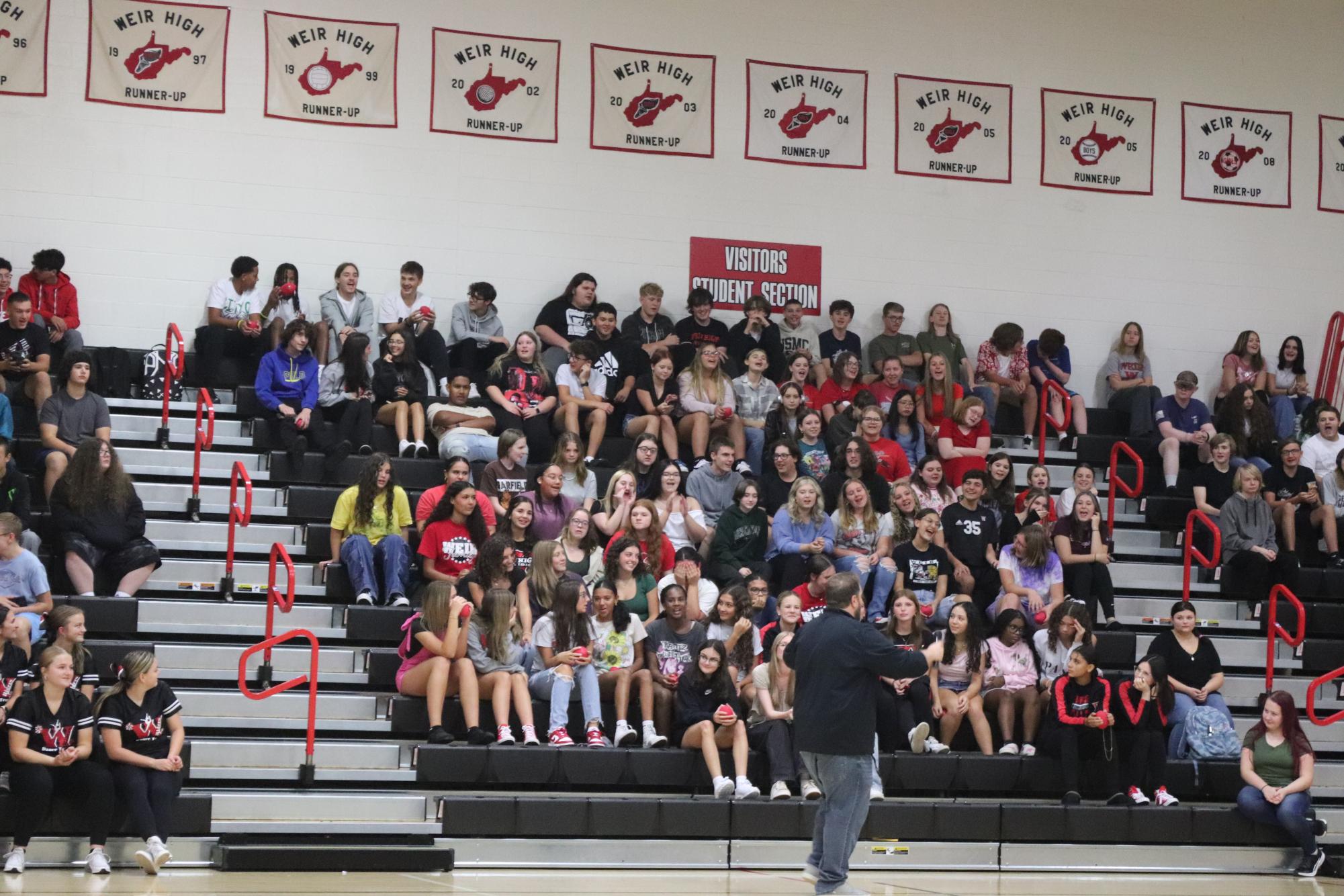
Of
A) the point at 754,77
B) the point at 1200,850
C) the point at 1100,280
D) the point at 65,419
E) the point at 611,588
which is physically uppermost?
the point at 754,77

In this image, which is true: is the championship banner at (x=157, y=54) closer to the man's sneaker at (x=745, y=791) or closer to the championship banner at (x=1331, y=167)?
the man's sneaker at (x=745, y=791)

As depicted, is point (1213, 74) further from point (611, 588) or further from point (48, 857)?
point (48, 857)

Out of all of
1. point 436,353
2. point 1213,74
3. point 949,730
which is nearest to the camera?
point 949,730

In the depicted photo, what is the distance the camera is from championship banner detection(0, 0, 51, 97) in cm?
1281

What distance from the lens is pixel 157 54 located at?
13.2 metres

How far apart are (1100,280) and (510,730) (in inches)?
321

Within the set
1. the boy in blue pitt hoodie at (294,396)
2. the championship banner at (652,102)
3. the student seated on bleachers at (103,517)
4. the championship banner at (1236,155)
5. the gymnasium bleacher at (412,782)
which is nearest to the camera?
the gymnasium bleacher at (412,782)

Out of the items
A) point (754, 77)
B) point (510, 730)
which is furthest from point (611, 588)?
point (754, 77)

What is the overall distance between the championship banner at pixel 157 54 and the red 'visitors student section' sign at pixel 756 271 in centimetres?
422

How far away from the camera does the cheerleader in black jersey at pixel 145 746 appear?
814 cm

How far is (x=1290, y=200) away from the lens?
619 inches

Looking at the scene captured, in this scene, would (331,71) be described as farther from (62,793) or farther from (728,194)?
(62,793)

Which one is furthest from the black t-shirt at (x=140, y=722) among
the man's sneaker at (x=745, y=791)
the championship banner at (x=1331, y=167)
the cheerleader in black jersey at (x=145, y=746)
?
the championship banner at (x=1331, y=167)

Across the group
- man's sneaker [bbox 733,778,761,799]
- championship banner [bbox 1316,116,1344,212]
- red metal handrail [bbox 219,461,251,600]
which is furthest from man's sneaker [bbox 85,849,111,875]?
championship banner [bbox 1316,116,1344,212]
